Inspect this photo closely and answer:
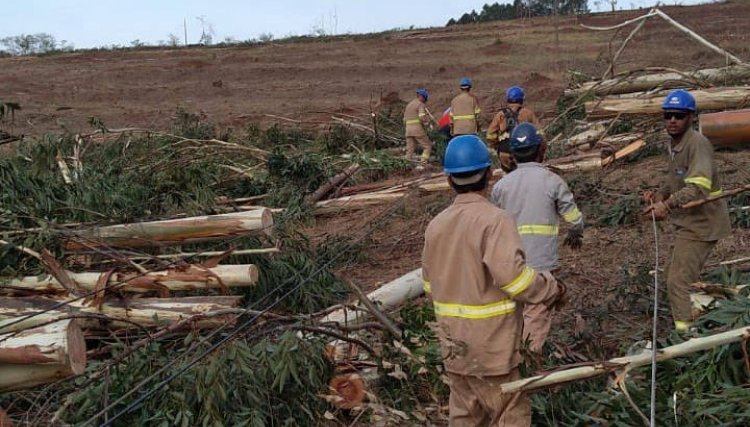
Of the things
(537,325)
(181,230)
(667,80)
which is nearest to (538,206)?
(537,325)

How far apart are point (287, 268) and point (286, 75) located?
873 inches

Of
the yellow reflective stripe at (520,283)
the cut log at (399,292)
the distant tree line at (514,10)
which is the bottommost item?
the cut log at (399,292)

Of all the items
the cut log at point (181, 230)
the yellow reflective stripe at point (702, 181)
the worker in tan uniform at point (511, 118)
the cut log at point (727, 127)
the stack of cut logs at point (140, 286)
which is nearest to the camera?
the yellow reflective stripe at point (702, 181)

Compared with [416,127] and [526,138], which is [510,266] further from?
[416,127]

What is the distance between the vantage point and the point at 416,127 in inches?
502

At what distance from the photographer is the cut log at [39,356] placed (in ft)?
12.7

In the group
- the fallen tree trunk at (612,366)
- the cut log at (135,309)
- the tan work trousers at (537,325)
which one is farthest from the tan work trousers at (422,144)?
the fallen tree trunk at (612,366)

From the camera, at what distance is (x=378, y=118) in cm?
1559

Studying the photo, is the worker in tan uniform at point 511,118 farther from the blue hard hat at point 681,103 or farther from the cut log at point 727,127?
the blue hard hat at point 681,103

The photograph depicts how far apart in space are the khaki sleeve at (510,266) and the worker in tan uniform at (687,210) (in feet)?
6.18

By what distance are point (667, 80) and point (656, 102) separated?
1.21 meters

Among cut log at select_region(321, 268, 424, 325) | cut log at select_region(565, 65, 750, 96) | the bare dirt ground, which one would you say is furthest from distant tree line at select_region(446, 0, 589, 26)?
cut log at select_region(321, 268, 424, 325)

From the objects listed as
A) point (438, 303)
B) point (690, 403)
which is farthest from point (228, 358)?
point (690, 403)

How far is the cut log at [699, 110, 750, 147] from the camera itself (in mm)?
9562
